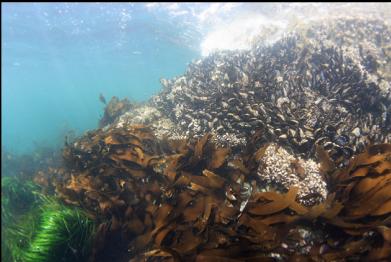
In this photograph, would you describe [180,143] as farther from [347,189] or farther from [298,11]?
[298,11]

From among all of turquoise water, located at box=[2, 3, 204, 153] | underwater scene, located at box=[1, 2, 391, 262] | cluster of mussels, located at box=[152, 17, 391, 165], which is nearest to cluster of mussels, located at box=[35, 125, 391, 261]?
underwater scene, located at box=[1, 2, 391, 262]

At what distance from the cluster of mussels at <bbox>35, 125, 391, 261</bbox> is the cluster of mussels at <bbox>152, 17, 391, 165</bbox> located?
47 centimetres

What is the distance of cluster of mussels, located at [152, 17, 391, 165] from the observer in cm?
460

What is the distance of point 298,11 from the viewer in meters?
20.6

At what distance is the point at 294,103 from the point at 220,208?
2.91 meters

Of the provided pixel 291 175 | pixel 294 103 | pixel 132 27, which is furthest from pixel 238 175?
pixel 132 27

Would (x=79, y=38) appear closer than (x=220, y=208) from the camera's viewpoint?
No

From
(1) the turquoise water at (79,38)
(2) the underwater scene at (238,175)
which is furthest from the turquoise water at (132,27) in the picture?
(2) the underwater scene at (238,175)

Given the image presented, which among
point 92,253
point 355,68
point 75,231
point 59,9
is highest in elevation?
point 59,9

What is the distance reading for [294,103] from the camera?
17.5 ft

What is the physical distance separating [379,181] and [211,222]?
210 centimetres

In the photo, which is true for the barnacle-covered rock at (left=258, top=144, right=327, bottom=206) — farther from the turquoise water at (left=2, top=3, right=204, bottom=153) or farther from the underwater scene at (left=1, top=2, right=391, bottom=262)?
the turquoise water at (left=2, top=3, right=204, bottom=153)

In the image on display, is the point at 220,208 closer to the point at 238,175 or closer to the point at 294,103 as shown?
the point at 238,175

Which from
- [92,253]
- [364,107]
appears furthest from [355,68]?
[92,253]
